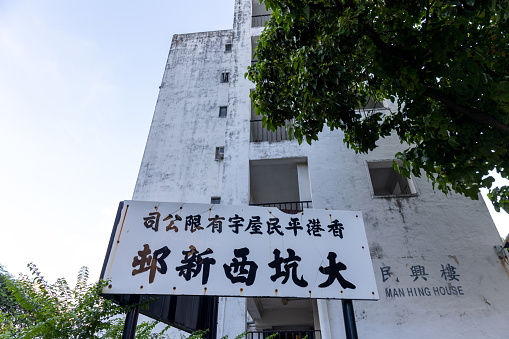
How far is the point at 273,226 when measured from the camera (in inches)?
154

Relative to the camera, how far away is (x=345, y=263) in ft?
12.0

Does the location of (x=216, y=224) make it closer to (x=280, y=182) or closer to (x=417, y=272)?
(x=417, y=272)

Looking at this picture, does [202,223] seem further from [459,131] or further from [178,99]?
[178,99]

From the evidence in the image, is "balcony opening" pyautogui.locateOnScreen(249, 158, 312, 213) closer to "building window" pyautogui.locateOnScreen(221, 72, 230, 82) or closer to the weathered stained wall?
the weathered stained wall

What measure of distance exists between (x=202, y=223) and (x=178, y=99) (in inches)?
411

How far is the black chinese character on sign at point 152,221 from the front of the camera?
12.1ft

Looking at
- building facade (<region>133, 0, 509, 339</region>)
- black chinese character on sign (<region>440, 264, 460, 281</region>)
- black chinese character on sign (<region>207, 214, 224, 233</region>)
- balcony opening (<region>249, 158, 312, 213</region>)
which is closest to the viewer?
black chinese character on sign (<region>207, 214, 224, 233</region>)

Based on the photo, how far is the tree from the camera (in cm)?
442

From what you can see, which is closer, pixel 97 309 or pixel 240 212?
pixel 97 309

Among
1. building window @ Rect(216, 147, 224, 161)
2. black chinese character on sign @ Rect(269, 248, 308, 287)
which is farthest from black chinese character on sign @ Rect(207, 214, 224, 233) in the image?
building window @ Rect(216, 147, 224, 161)

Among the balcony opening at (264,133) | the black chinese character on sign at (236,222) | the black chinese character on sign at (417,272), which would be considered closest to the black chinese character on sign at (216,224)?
the black chinese character on sign at (236,222)

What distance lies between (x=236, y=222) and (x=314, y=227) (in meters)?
1.00

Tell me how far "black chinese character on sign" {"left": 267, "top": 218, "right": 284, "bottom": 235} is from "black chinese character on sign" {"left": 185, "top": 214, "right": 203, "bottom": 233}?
0.86 meters

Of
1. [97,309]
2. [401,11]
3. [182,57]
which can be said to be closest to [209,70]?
[182,57]
